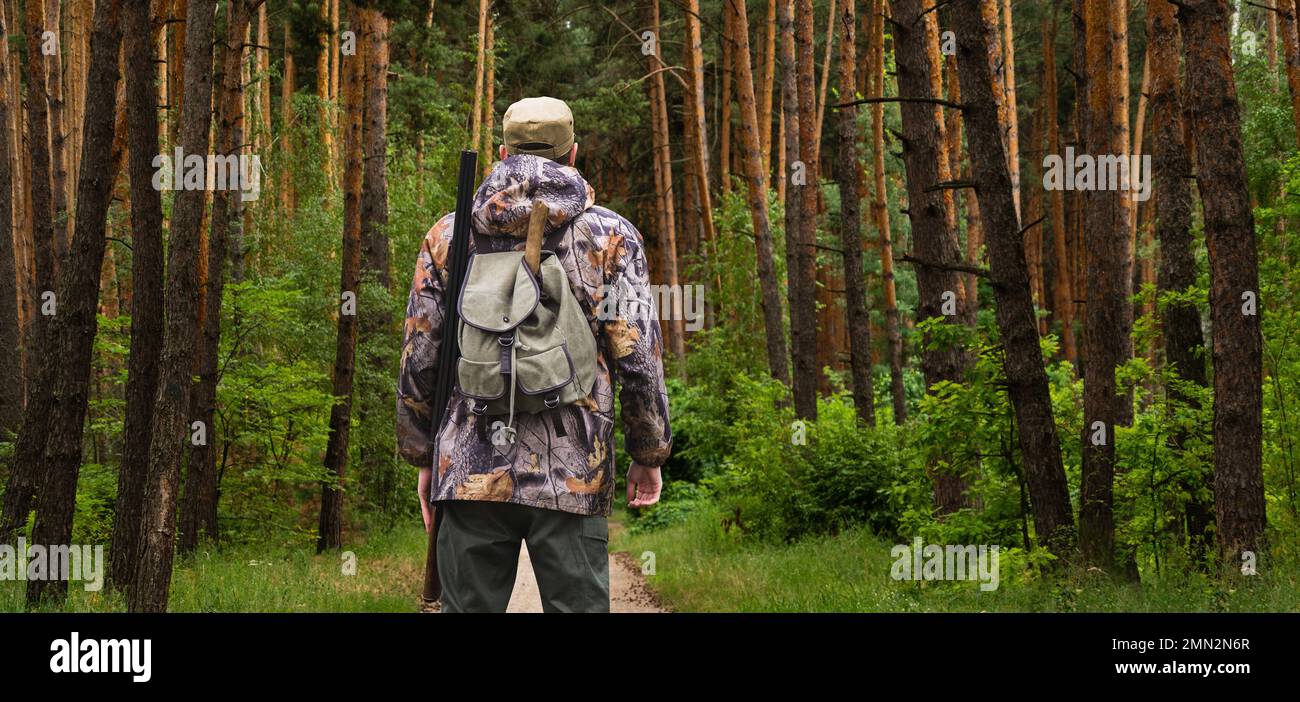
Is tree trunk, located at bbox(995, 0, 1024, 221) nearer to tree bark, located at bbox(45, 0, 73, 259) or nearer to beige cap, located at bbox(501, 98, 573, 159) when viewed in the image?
tree bark, located at bbox(45, 0, 73, 259)

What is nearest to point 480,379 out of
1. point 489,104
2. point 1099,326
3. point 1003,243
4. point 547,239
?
point 547,239

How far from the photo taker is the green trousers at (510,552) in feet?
12.2

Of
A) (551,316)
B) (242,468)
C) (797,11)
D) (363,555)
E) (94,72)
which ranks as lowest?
(363,555)

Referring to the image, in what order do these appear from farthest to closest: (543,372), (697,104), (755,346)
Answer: (697,104), (755,346), (543,372)

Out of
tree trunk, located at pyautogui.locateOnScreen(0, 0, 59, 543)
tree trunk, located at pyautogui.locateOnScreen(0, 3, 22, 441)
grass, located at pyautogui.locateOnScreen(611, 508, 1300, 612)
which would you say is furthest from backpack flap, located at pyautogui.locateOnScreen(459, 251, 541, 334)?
tree trunk, located at pyautogui.locateOnScreen(0, 3, 22, 441)

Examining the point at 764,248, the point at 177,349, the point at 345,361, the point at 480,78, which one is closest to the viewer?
the point at 177,349

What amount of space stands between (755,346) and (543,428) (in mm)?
19084

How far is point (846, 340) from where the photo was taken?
4131 cm

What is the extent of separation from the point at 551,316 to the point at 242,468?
13014 mm

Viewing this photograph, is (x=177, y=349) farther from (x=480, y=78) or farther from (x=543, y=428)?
(x=480, y=78)

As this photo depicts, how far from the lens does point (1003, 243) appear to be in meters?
7.71
